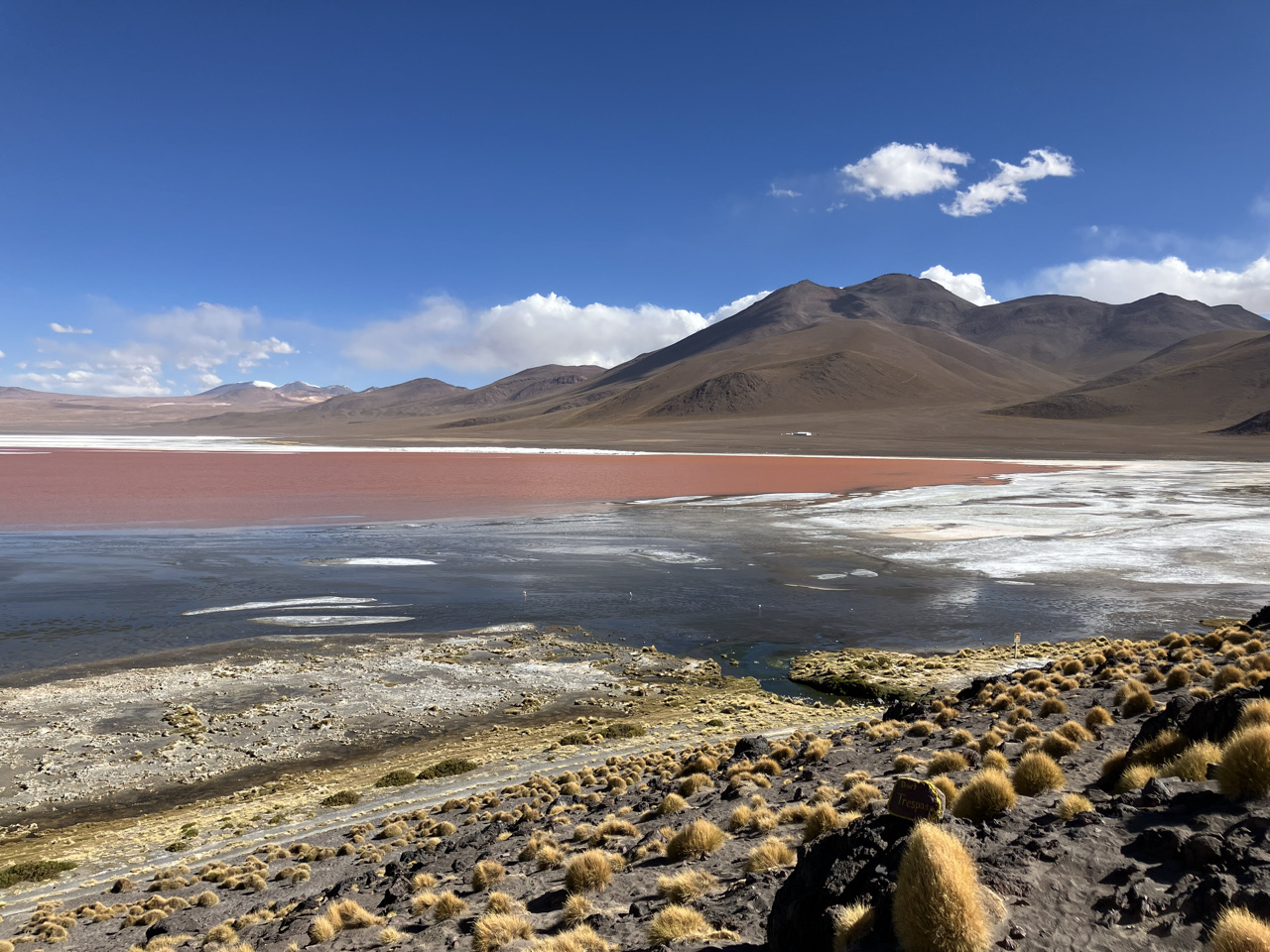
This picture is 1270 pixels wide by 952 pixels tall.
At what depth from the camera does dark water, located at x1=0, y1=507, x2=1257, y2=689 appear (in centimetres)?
2198

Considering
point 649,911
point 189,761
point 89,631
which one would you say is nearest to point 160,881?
point 189,761

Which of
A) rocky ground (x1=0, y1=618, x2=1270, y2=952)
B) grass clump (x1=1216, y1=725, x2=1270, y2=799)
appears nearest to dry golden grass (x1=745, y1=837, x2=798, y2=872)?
rocky ground (x1=0, y1=618, x2=1270, y2=952)

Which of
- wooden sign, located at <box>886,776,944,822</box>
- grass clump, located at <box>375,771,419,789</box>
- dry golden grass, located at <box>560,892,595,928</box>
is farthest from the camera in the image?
grass clump, located at <box>375,771,419,789</box>

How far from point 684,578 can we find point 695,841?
826 inches

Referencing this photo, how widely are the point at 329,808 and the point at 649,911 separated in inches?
284

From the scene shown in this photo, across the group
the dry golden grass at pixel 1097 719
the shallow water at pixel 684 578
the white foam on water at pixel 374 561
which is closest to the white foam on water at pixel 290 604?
the shallow water at pixel 684 578

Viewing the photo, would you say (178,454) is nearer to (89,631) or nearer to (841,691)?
(89,631)

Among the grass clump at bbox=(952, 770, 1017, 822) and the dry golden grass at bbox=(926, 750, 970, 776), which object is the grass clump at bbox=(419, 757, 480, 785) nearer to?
the dry golden grass at bbox=(926, 750, 970, 776)

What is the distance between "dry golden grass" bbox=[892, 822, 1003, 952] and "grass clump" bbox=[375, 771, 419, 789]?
34.0ft

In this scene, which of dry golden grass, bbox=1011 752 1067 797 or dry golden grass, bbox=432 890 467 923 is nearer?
dry golden grass, bbox=1011 752 1067 797

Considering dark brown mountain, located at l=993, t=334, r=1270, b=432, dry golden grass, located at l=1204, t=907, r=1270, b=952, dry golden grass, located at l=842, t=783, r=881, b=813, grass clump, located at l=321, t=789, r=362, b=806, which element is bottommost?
grass clump, located at l=321, t=789, r=362, b=806

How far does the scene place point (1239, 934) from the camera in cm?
392

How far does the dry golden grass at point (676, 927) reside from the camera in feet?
20.2

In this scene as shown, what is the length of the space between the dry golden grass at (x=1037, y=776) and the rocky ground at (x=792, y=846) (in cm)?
2
